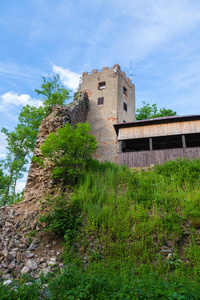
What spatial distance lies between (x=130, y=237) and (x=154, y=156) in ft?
23.6

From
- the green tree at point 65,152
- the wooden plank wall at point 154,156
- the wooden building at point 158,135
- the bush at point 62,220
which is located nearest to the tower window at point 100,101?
the wooden building at point 158,135

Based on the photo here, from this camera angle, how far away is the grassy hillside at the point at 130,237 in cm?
399

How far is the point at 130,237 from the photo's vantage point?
5.99m

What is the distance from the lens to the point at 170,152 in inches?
482

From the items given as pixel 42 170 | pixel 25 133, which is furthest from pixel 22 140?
pixel 42 170

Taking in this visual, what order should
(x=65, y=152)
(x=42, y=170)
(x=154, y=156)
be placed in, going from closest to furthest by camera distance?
(x=65, y=152)
(x=42, y=170)
(x=154, y=156)

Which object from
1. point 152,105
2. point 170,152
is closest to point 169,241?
point 170,152

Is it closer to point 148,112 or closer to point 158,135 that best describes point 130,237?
point 158,135

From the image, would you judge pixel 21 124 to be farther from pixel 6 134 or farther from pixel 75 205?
pixel 75 205

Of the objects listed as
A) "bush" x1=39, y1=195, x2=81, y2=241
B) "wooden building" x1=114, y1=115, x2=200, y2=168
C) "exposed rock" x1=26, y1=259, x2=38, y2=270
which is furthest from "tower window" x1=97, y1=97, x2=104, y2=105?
"exposed rock" x1=26, y1=259, x2=38, y2=270

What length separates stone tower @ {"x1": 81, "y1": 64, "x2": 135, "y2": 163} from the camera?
1869 centimetres

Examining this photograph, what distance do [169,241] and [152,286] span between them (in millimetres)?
2159

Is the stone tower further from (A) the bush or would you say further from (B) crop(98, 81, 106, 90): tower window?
(A) the bush

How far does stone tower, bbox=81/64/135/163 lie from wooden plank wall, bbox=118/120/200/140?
14.1 ft
